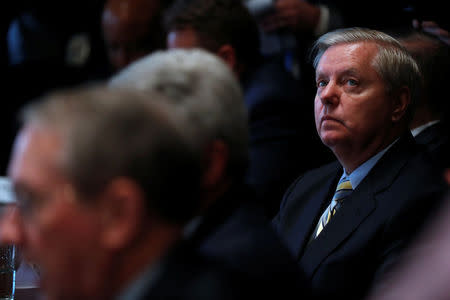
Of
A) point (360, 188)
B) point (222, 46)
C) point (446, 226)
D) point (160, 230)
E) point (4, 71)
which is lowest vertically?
point (4, 71)

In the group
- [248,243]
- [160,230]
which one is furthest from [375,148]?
[160,230]

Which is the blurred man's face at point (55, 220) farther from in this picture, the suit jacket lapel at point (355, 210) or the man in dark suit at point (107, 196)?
the suit jacket lapel at point (355, 210)

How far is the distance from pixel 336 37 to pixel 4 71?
6.95 feet

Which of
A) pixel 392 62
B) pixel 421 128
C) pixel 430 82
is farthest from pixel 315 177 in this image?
pixel 430 82

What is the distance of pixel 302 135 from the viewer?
312 centimetres

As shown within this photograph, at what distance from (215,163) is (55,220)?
0.35m

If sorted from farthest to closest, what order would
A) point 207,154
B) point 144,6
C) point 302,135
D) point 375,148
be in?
1. point 144,6
2. point 302,135
3. point 375,148
4. point 207,154

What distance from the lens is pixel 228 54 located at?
288 cm

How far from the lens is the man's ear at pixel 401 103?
2430 millimetres

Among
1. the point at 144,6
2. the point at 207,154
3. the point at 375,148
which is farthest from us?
the point at 144,6

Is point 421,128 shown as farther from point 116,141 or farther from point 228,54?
point 116,141

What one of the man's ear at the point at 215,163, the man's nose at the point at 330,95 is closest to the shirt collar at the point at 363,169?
the man's nose at the point at 330,95

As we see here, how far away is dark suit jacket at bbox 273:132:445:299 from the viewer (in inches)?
78.7

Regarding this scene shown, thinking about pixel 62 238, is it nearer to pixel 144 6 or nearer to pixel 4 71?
pixel 144 6
